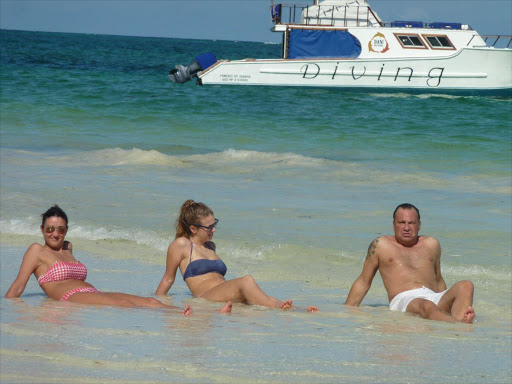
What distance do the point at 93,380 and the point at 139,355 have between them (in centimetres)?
44

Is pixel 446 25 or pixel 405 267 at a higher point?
pixel 446 25

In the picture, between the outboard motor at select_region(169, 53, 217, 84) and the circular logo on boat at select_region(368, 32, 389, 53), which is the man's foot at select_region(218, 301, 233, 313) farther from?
the circular logo on boat at select_region(368, 32, 389, 53)

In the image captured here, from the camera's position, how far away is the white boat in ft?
86.3

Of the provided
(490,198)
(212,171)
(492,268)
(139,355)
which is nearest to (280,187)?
(212,171)

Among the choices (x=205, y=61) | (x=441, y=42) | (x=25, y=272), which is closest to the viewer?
(x=25, y=272)

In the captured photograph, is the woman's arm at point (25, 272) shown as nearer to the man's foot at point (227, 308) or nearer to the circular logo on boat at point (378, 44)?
the man's foot at point (227, 308)

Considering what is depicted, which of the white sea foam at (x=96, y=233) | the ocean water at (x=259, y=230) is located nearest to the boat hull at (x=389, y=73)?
the ocean water at (x=259, y=230)

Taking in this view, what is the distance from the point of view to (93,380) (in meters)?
3.43

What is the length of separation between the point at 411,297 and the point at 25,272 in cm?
268

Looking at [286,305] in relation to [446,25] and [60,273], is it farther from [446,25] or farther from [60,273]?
[446,25]

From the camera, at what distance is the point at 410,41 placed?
2644cm

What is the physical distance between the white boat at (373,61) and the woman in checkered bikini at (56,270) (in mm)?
20505

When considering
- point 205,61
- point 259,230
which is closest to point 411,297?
point 259,230

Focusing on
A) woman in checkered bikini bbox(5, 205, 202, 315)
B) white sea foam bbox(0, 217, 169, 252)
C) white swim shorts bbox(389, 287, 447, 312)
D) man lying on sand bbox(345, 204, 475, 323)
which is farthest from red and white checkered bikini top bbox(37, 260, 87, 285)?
white swim shorts bbox(389, 287, 447, 312)
